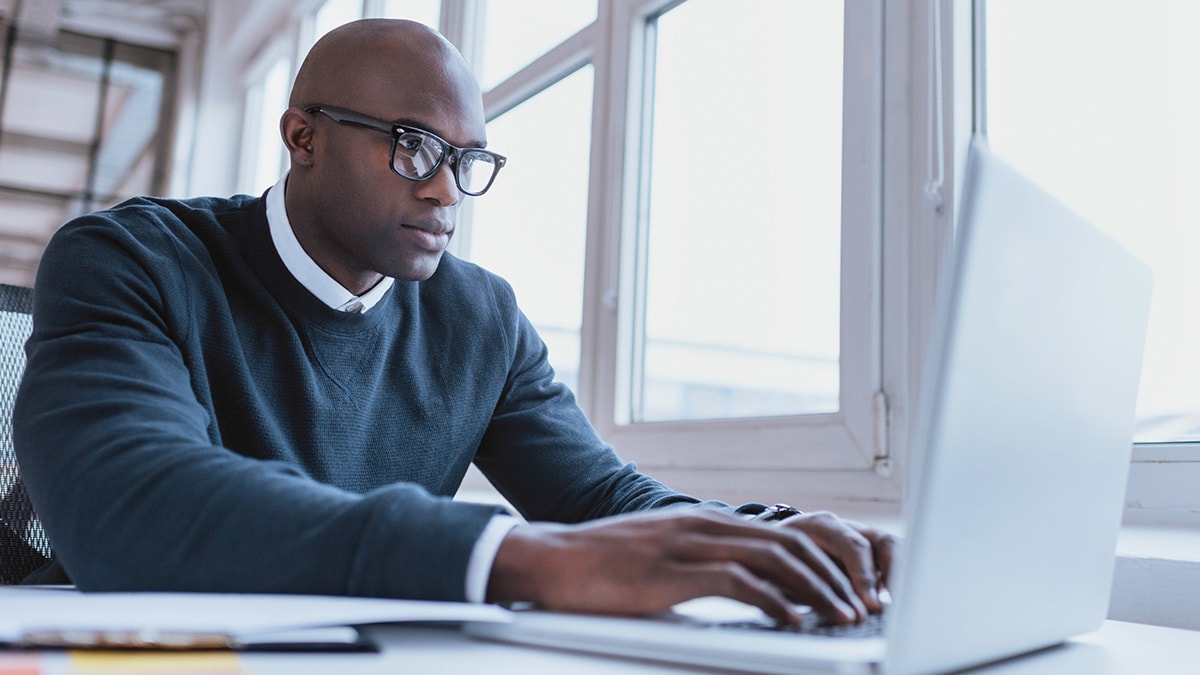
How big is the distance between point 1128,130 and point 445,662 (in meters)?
1.02

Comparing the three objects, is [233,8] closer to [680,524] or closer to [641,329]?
[641,329]

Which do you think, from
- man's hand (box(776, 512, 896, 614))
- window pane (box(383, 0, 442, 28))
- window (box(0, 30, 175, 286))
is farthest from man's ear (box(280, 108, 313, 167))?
window (box(0, 30, 175, 286))

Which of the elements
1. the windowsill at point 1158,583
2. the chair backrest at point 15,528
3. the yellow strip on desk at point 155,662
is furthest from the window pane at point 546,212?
the yellow strip on desk at point 155,662

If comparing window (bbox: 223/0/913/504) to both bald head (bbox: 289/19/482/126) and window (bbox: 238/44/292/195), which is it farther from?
window (bbox: 238/44/292/195)

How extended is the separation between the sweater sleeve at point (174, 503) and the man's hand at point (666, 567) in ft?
0.12

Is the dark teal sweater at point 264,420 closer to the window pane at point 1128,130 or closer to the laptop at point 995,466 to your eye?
the laptop at point 995,466

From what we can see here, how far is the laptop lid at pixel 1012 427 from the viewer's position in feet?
1.52

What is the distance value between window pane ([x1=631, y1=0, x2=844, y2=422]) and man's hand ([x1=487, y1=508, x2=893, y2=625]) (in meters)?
0.89

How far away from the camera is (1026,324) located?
512 mm

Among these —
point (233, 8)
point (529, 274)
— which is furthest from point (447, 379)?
point (233, 8)

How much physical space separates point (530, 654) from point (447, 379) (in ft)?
2.49

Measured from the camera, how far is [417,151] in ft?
3.97

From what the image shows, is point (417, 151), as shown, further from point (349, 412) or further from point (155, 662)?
point (155, 662)

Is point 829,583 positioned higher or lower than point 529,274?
lower
